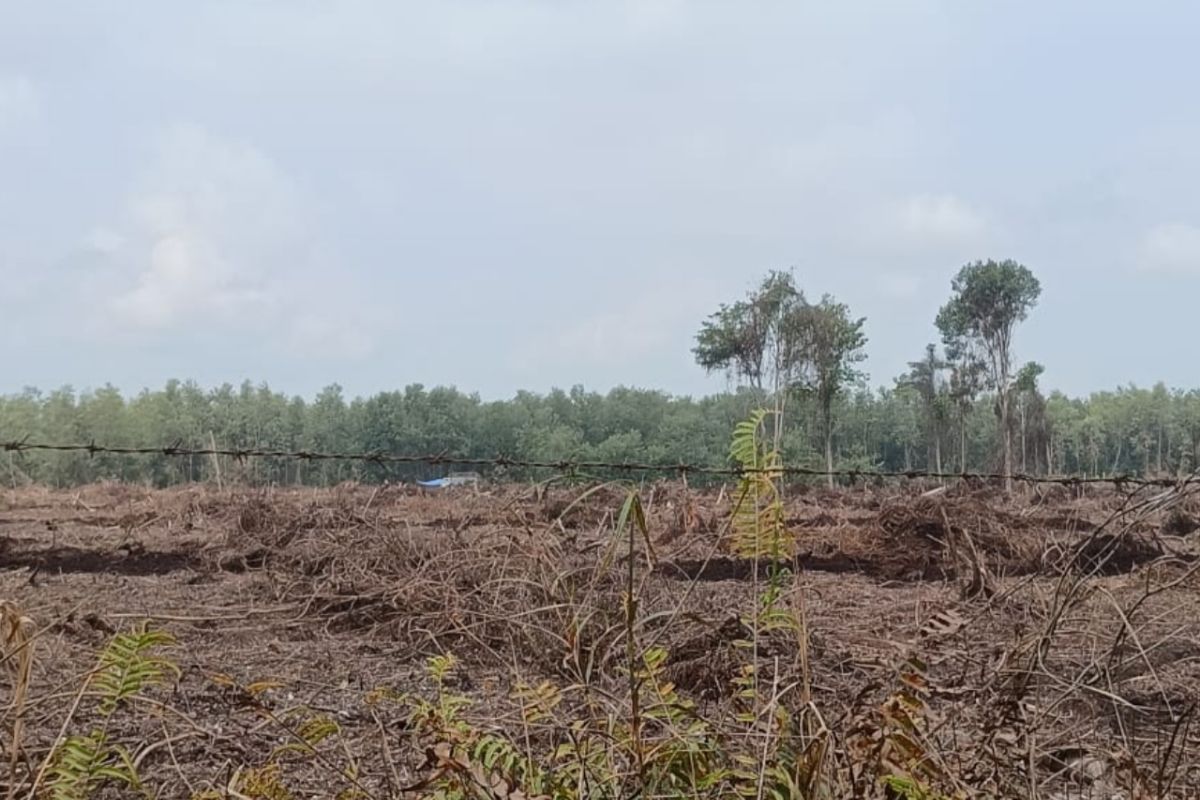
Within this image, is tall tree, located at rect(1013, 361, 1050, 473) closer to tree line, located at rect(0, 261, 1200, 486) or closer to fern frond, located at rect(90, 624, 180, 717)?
tree line, located at rect(0, 261, 1200, 486)

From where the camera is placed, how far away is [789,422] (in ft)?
41.8

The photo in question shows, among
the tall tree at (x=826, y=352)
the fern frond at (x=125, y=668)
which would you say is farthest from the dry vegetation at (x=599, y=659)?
the tall tree at (x=826, y=352)

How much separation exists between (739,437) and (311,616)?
443 centimetres

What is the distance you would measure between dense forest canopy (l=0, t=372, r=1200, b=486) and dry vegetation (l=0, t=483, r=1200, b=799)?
62 centimetres

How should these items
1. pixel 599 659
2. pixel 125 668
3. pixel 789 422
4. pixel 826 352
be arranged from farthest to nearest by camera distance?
pixel 826 352
pixel 789 422
pixel 599 659
pixel 125 668

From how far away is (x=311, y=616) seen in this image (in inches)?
221

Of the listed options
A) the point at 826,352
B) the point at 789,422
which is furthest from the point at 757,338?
the point at 789,422

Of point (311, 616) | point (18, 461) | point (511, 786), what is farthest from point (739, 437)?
point (18, 461)

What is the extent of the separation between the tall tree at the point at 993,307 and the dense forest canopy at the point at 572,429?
4.49 feet

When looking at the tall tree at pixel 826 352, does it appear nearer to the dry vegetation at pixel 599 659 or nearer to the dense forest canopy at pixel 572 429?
the dense forest canopy at pixel 572 429

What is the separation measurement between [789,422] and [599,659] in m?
9.53

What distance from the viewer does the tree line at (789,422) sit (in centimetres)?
1861

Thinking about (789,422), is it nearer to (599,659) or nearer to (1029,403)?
(599,659)

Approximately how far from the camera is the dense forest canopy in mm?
17297
